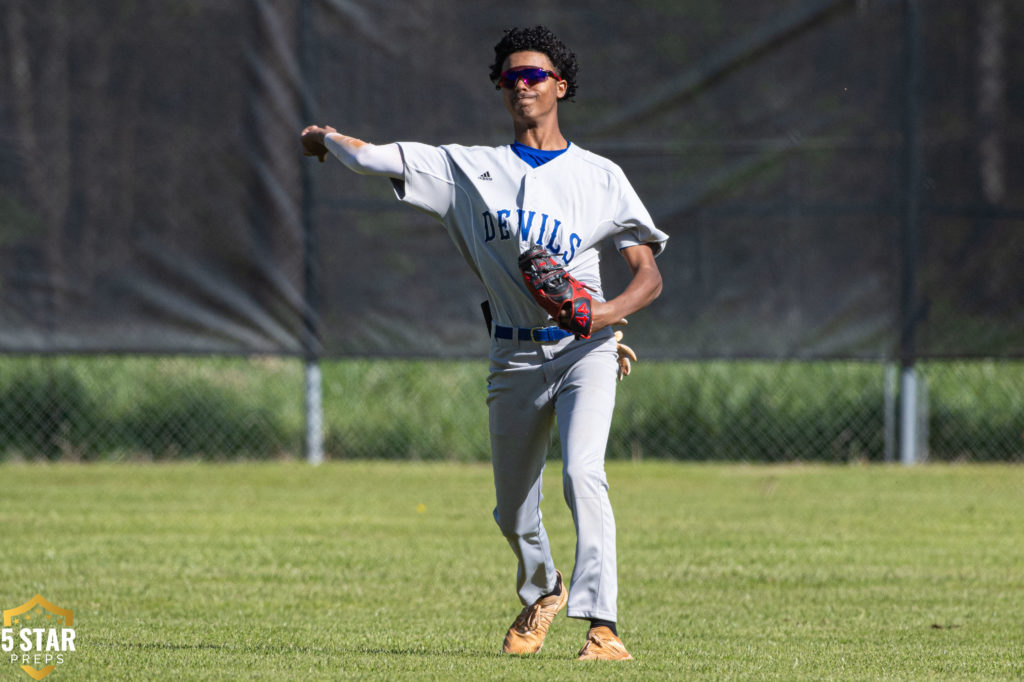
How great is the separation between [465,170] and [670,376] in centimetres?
629

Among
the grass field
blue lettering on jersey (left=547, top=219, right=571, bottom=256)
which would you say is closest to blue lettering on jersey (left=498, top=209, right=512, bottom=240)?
blue lettering on jersey (left=547, top=219, right=571, bottom=256)

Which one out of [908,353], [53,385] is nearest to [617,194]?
[908,353]

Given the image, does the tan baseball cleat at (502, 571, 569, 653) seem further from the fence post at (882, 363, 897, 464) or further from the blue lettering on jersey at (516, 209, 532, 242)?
the fence post at (882, 363, 897, 464)

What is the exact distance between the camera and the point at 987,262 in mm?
10531

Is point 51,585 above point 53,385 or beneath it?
beneath

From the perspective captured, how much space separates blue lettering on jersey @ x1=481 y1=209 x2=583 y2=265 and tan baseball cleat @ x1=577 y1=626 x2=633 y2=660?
4.11 feet

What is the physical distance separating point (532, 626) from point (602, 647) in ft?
1.60

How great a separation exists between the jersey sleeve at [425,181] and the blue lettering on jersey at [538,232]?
0.66 feet

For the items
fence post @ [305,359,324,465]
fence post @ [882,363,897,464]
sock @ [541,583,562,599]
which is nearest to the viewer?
sock @ [541,583,562,599]

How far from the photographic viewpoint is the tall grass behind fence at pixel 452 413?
10.9 metres

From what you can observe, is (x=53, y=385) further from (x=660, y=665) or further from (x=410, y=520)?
(x=660, y=665)

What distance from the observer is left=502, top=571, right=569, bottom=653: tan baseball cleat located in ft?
16.4

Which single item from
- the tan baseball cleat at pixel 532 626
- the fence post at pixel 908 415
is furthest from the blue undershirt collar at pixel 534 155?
the fence post at pixel 908 415

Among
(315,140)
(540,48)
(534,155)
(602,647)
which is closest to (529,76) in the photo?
(540,48)
